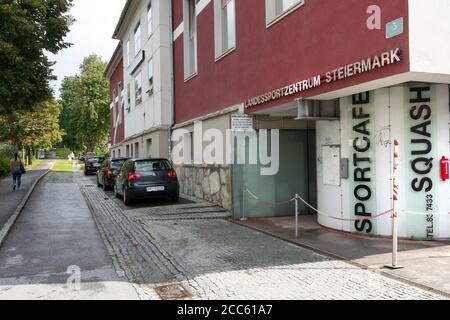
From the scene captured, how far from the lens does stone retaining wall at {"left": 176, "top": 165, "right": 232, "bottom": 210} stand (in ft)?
44.9

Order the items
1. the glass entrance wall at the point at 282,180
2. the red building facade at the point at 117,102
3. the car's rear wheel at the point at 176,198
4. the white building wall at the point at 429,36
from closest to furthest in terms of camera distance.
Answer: the white building wall at the point at 429,36 → the glass entrance wall at the point at 282,180 → the car's rear wheel at the point at 176,198 → the red building facade at the point at 117,102

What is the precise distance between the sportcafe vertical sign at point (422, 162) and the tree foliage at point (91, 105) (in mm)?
60413

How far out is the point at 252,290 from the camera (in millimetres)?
5711

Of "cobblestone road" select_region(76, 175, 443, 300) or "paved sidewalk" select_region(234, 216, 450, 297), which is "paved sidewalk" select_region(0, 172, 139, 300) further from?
"paved sidewalk" select_region(234, 216, 450, 297)

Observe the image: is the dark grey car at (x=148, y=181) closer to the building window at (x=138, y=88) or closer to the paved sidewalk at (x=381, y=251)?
the paved sidewalk at (x=381, y=251)

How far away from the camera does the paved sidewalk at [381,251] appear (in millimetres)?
6117

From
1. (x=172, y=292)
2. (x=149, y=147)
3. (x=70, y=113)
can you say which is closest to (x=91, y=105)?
(x=70, y=113)

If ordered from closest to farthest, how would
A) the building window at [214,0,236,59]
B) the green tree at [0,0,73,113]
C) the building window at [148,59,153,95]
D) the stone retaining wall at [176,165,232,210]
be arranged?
1. the stone retaining wall at [176,165,232,210]
2. the building window at [214,0,236,59]
3. the green tree at [0,0,73,113]
4. the building window at [148,59,153,95]

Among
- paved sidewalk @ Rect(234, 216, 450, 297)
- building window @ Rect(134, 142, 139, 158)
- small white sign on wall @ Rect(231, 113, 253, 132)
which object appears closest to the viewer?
paved sidewalk @ Rect(234, 216, 450, 297)

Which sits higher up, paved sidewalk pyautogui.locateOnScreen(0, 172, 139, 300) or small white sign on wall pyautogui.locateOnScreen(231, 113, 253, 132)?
small white sign on wall pyautogui.locateOnScreen(231, 113, 253, 132)

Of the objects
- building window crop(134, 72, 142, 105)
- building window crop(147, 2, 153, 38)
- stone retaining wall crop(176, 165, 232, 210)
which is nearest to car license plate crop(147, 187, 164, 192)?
stone retaining wall crop(176, 165, 232, 210)

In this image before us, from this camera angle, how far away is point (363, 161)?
8.98m

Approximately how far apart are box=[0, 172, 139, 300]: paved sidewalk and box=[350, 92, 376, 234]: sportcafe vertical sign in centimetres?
475

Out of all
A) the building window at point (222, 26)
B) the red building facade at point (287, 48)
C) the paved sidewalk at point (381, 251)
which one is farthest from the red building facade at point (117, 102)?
the paved sidewalk at point (381, 251)
